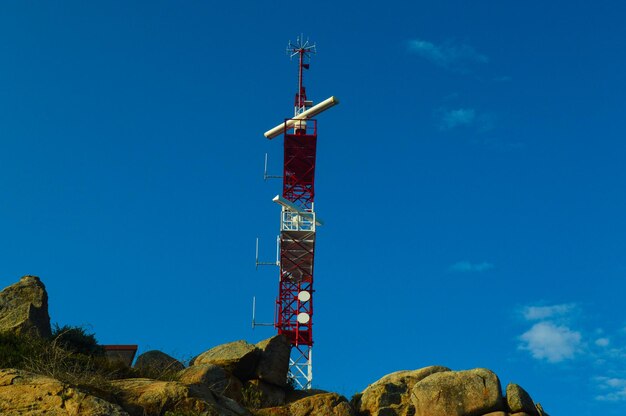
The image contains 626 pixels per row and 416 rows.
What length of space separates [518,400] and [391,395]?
14.7 ft

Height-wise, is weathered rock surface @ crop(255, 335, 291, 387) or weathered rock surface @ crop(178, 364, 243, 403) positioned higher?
weathered rock surface @ crop(255, 335, 291, 387)

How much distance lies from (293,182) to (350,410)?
29.9 metres

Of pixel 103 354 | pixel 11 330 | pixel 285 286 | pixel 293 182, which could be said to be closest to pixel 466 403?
pixel 103 354

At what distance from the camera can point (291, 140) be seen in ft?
179

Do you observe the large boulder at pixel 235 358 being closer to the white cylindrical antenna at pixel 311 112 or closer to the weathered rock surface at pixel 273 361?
the weathered rock surface at pixel 273 361

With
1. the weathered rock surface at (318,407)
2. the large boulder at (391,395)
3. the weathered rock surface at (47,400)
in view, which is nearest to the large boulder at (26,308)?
the weathered rock surface at (318,407)

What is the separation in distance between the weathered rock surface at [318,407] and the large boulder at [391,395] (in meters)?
2.14

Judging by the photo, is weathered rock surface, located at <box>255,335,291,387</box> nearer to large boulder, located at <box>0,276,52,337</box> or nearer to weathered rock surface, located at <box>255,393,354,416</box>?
weathered rock surface, located at <box>255,393,354,416</box>

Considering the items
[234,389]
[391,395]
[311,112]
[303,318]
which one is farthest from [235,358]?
[311,112]

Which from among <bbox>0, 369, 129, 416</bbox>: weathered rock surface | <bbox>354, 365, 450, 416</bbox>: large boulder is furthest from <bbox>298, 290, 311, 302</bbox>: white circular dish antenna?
<bbox>0, 369, 129, 416</bbox>: weathered rock surface

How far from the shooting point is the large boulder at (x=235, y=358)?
28.9 m

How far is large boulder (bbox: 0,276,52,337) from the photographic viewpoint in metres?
27.2

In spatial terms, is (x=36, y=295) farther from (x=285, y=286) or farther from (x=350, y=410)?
(x=285, y=286)

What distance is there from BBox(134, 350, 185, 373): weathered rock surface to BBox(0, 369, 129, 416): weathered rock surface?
11.1 meters
